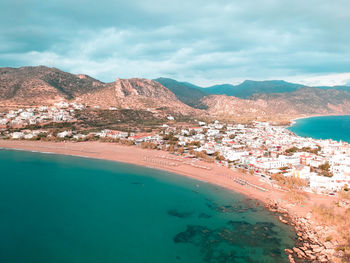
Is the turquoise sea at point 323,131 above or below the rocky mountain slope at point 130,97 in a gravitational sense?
below

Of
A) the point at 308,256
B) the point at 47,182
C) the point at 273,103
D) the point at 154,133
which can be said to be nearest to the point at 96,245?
the point at 308,256

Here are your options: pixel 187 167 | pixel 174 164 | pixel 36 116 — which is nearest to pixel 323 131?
pixel 187 167

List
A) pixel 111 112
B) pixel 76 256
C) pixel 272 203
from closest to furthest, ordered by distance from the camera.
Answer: pixel 76 256
pixel 272 203
pixel 111 112

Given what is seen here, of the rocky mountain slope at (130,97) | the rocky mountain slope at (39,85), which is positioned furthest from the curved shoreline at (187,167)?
the rocky mountain slope at (130,97)

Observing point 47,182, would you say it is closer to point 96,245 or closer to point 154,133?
point 96,245

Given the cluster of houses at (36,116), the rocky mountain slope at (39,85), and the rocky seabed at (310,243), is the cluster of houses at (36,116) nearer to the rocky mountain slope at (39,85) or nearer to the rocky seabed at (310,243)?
the rocky mountain slope at (39,85)

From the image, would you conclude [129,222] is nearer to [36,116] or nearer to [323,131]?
[36,116]
